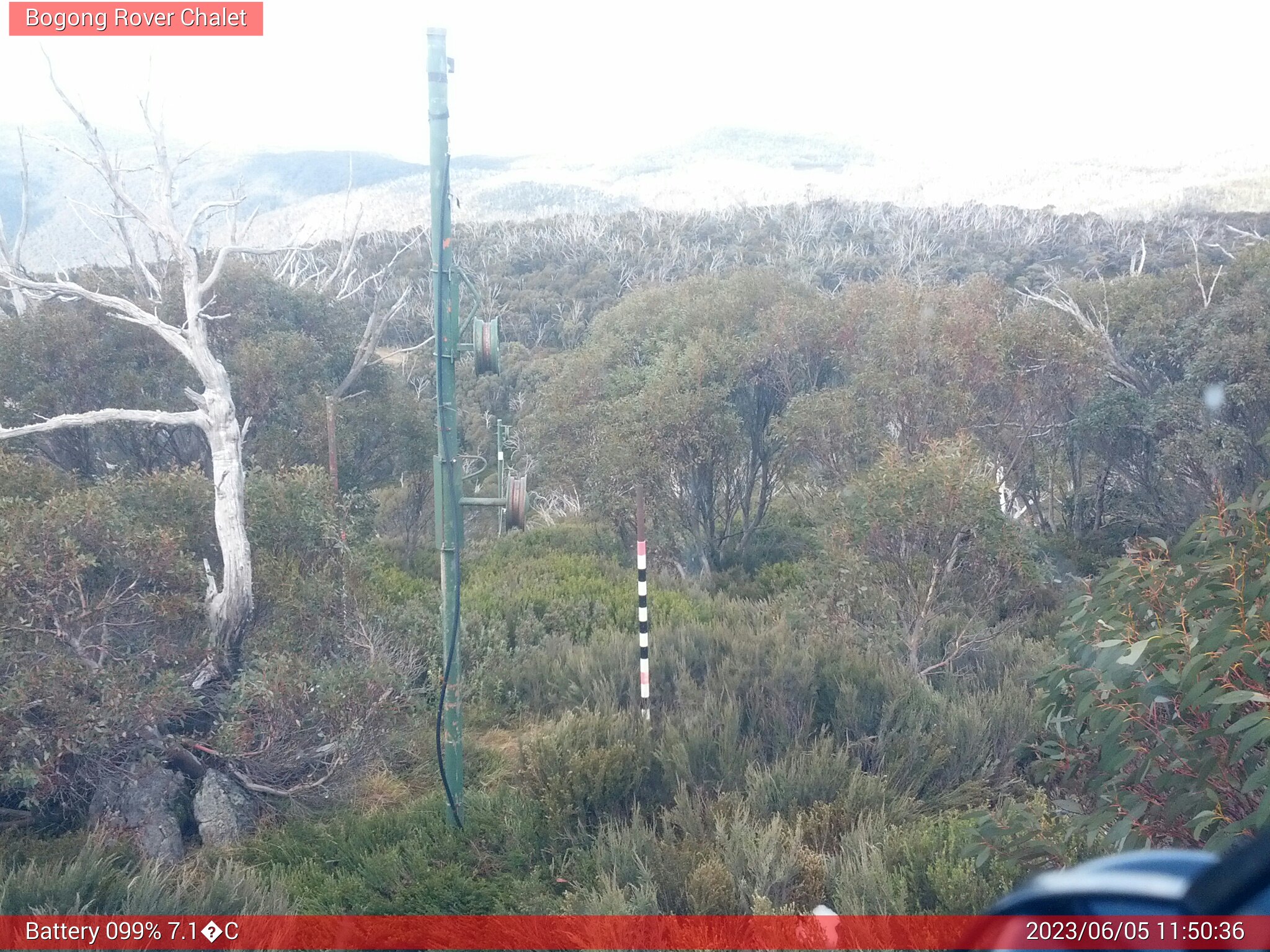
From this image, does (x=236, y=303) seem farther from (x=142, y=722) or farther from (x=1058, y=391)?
(x=1058, y=391)

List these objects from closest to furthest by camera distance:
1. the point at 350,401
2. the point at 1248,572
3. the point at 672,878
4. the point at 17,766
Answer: the point at 1248,572
the point at 672,878
the point at 17,766
the point at 350,401

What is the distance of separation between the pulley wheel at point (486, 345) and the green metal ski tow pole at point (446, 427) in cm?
13

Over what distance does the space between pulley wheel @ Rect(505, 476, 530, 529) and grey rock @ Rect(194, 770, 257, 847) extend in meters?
2.35

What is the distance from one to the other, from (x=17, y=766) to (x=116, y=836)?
64 cm

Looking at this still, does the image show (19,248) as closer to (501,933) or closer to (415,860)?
(415,860)

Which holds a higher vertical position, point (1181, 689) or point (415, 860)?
point (1181, 689)

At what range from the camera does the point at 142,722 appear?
512 centimetres

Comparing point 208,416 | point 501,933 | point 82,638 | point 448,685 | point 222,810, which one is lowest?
point 222,810

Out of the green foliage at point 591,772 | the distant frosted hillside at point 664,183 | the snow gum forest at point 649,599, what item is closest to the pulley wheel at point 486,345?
the snow gum forest at point 649,599

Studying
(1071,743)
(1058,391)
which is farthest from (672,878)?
(1058,391)

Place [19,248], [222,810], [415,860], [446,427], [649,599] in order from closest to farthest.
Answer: [415,860] < [446,427] < [222,810] < [649,599] < [19,248]

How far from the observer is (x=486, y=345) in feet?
16.8

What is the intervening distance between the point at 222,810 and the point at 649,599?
5268 millimetres

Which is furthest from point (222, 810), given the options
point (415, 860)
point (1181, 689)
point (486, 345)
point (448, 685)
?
point (1181, 689)
